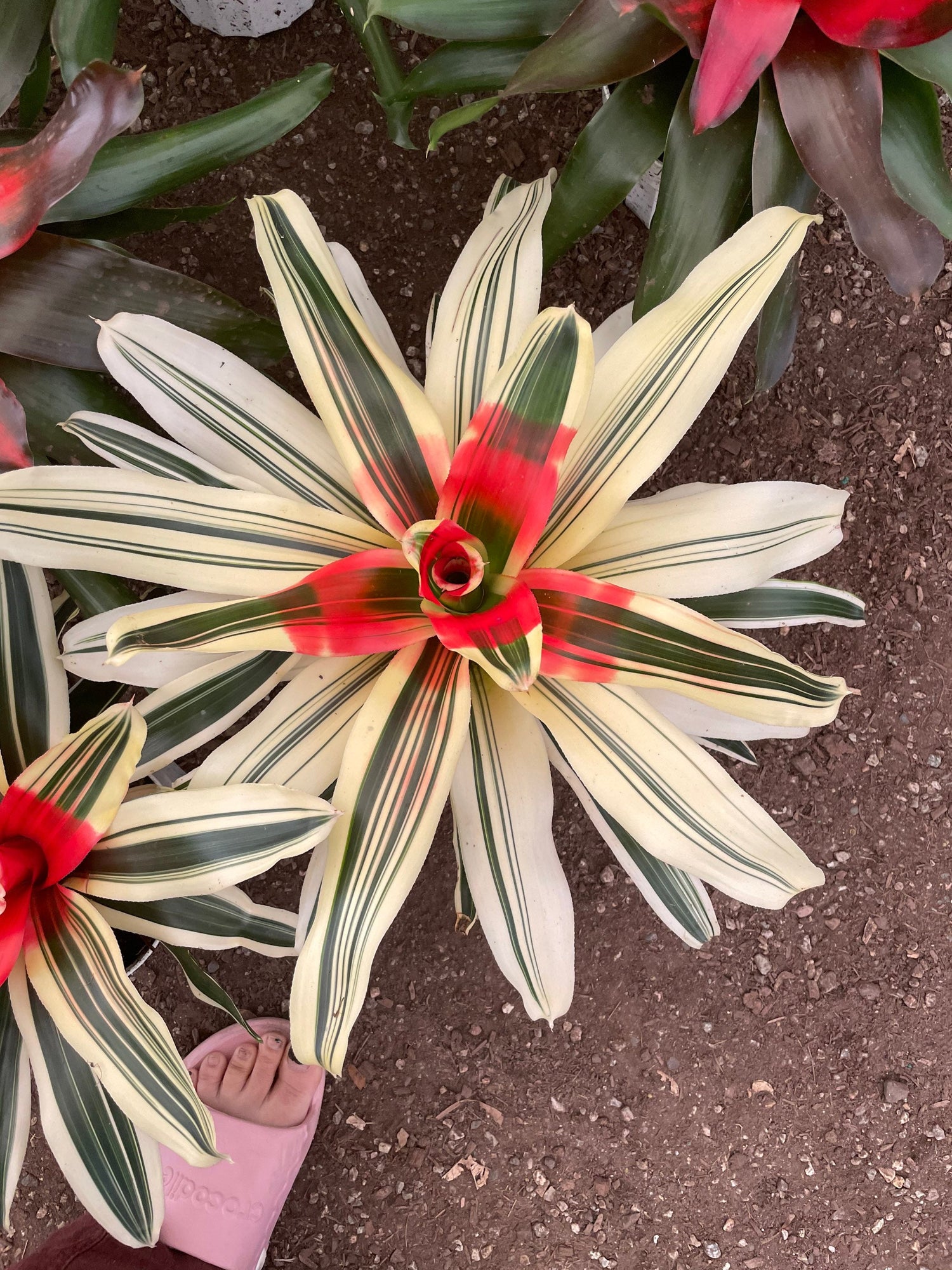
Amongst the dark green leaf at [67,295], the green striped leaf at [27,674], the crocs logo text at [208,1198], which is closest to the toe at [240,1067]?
the crocs logo text at [208,1198]

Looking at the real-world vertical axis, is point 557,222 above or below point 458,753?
above

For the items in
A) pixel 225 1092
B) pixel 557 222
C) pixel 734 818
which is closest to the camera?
pixel 734 818

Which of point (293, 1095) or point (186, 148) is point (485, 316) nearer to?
point (186, 148)

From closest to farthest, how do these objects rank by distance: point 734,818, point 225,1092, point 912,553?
1. point 734,818
2. point 912,553
3. point 225,1092

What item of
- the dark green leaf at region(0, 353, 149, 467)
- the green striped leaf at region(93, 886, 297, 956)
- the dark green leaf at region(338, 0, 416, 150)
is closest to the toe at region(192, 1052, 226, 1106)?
the green striped leaf at region(93, 886, 297, 956)

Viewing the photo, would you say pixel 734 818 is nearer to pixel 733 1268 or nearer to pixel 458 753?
pixel 458 753

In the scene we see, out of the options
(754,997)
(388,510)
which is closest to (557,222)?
(388,510)

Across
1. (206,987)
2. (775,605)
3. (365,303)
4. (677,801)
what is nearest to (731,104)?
(365,303)

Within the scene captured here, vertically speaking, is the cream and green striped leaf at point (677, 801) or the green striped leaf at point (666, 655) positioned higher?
the green striped leaf at point (666, 655)

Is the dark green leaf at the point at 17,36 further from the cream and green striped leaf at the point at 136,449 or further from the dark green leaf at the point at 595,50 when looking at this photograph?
the dark green leaf at the point at 595,50
